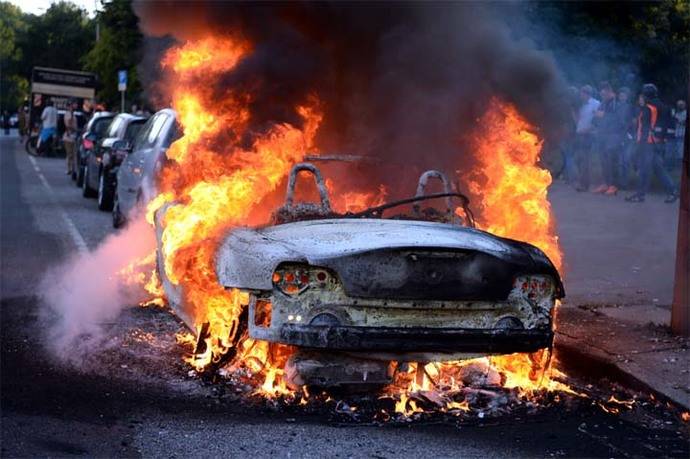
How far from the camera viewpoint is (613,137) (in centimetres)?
1600

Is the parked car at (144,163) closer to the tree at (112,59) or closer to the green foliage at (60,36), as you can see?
the tree at (112,59)

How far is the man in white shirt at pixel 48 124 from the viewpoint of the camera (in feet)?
100

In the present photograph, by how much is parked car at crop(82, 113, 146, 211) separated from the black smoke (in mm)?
6561

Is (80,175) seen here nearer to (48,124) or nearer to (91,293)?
(48,124)

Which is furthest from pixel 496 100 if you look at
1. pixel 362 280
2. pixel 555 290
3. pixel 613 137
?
pixel 613 137

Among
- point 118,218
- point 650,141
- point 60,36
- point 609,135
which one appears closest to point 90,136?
point 118,218

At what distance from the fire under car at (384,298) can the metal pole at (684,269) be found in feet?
6.25

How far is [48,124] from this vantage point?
31172 millimetres

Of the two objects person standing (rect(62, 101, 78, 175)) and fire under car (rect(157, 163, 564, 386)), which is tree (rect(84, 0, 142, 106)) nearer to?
person standing (rect(62, 101, 78, 175))

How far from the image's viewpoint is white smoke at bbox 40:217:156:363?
22.4 feet

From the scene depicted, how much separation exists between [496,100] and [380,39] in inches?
48.1

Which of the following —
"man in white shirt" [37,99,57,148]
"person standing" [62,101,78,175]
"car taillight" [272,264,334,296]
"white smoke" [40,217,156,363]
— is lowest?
"white smoke" [40,217,156,363]

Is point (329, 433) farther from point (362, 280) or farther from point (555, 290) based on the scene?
point (555, 290)

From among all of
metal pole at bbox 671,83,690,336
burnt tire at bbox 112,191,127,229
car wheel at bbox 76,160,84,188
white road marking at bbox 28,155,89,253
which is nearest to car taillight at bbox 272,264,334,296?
metal pole at bbox 671,83,690,336
